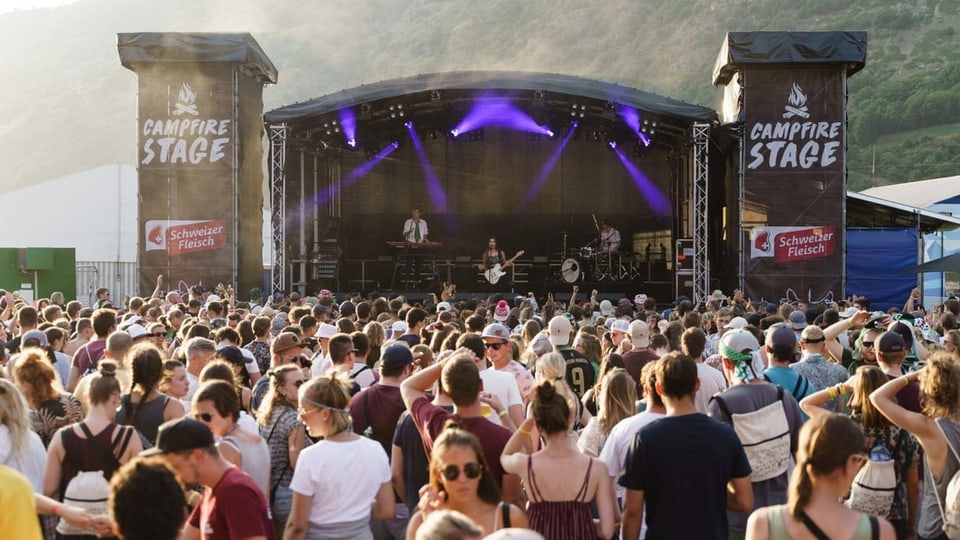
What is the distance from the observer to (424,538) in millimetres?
2088

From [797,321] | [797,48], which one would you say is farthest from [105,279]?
[797,321]

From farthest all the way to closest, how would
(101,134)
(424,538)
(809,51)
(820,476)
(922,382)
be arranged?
(101,134), (809,51), (922,382), (820,476), (424,538)

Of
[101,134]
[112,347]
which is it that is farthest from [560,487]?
[101,134]

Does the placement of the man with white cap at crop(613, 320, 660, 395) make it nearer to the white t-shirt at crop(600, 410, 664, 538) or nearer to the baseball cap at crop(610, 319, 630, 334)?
the baseball cap at crop(610, 319, 630, 334)

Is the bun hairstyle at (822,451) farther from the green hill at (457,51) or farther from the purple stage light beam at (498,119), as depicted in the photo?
the green hill at (457,51)

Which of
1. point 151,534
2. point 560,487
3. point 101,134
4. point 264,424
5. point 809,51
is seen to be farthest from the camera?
point 101,134

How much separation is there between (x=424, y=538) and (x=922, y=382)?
2.83 meters

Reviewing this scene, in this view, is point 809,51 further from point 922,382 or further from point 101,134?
point 101,134

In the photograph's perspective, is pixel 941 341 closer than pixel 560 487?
No

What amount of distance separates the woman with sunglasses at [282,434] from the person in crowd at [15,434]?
94 centimetres

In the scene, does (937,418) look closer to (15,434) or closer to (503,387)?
(503,387)

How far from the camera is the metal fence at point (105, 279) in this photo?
25.5 metres

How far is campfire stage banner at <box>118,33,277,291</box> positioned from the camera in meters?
19.6

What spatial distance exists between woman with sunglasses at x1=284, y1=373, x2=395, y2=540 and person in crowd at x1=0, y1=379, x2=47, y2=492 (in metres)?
1.11
